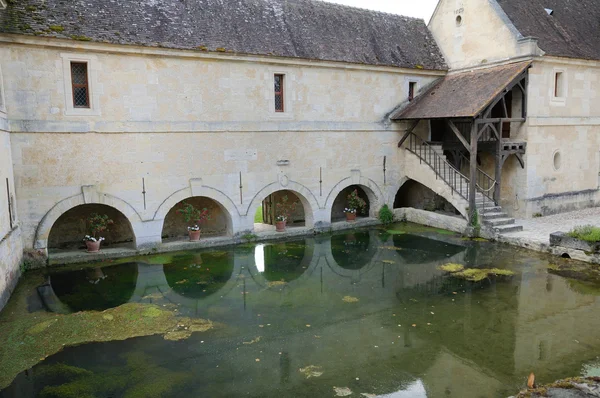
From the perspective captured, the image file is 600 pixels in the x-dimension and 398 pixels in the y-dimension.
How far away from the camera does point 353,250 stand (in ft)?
43.2

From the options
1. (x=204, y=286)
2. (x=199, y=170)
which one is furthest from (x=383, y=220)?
(x=204, y=286)

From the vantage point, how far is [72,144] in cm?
1162

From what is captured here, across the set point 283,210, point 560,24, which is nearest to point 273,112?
point 283,210

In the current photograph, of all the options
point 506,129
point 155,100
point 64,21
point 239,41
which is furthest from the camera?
point 506,129

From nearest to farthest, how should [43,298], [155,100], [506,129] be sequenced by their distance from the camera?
[43,298]
[155,100]
[506,129]

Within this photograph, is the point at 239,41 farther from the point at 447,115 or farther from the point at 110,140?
the point at 447,115

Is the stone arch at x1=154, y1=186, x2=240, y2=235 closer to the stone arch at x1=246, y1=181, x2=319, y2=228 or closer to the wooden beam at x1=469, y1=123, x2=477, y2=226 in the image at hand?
the stone arch at x1=246, y1=181, x2=319, y2=228

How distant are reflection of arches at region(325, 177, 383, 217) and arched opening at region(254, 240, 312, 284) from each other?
194 centimetres

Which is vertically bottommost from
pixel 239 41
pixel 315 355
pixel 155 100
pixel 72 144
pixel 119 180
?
pixel 315 355

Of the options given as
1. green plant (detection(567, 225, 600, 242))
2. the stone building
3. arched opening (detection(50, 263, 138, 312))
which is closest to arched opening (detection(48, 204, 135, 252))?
the stone building

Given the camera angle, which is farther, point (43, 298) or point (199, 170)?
point (199, 170)

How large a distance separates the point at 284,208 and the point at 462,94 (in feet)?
22.0

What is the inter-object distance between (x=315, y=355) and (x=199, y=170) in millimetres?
7672

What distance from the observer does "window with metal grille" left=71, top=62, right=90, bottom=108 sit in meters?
11.7
